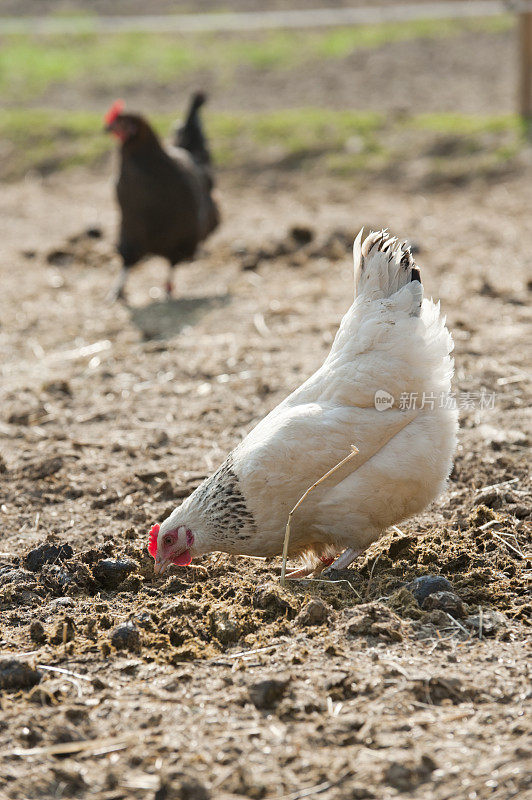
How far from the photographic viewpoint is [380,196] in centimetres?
991

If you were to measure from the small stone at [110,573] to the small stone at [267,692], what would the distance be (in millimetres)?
1010

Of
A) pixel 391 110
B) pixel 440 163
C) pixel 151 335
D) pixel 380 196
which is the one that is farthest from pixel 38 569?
pixel 391 110

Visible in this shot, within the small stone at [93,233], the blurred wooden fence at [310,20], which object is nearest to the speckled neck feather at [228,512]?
the small stone at [93,233]

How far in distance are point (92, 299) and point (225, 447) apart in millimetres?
3443

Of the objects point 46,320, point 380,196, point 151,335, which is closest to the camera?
point 151,335

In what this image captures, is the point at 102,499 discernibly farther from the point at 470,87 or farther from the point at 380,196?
the point at 470,87

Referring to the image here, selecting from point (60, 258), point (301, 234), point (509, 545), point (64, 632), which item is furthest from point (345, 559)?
point (60, 258)

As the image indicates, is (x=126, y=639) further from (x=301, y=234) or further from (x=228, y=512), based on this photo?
(x=301, y=234)

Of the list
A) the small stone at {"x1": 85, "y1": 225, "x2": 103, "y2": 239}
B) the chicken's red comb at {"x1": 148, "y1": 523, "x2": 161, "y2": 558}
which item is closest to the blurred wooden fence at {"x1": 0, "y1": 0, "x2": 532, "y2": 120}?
the small stone at {"x1": 85, "y1": 225, "x2": 103, "y2": 239}

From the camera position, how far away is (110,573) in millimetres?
3598

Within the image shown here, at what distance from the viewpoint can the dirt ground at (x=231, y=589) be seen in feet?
8.22

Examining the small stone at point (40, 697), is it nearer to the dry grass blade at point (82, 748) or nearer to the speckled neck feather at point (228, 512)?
the dry grass blade at point (82, 748)

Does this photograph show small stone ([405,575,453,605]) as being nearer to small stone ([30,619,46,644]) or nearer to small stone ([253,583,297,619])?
small stone ([253,583,297,619])

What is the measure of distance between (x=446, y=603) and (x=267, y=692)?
0.81 m
